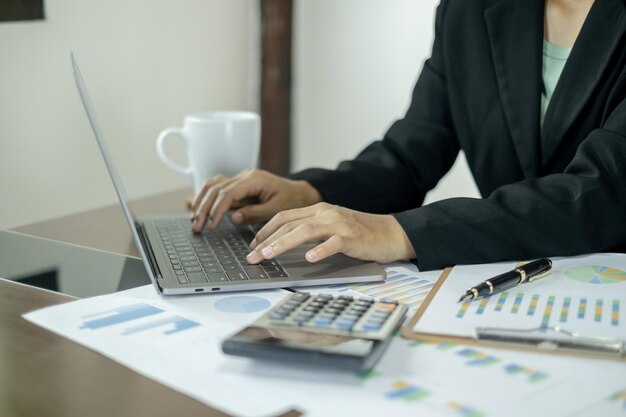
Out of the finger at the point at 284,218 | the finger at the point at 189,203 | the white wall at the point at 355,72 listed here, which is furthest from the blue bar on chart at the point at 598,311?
the white wall at the point at 355,72

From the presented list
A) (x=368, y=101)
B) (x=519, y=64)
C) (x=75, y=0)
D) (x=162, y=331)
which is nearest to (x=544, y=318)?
(x=162, y=331)

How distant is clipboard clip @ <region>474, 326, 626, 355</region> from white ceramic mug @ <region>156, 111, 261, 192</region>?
0.78 meters

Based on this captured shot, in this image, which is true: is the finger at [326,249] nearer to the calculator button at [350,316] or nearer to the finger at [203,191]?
the calculator button at [350,316]

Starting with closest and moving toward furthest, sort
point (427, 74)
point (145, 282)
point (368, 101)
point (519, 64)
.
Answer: point (145, 282), point (519, 64), point (427, 74), point (368, 101)

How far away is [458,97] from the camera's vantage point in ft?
4.81

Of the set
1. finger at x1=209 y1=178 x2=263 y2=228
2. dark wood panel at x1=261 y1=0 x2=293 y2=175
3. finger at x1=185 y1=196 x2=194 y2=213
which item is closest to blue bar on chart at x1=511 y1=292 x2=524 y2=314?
finger at x1=209 y1=178 x2=263 y2=228

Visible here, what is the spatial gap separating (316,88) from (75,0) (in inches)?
36.6

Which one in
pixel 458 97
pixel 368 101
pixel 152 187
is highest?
pixel 458 97

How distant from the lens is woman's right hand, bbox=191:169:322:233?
1.21 m

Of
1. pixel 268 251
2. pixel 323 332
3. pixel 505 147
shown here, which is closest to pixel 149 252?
pixel 268 251

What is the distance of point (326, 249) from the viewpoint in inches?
37.8

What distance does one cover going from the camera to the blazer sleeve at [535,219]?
1039mm

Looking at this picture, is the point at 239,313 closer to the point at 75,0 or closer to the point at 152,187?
the point at 75,0

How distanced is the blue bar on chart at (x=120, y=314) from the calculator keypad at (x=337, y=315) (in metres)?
0.15
